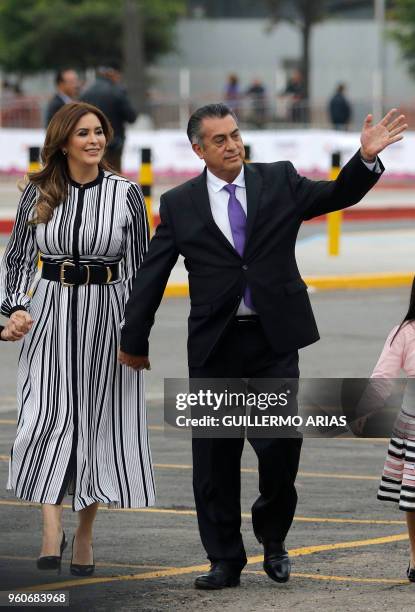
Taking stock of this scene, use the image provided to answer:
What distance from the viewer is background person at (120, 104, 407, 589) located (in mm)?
6215

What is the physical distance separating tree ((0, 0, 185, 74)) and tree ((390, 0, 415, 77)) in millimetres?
9131

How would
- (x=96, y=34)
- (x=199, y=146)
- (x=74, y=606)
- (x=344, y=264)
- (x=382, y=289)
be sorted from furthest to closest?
(x=96, y=34), (x=344, y=264), (x=382, y=289), (x=199, y=146), (x=74, y=606)

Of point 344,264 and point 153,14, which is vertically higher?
point 153,14

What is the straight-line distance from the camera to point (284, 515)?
21.1 ft

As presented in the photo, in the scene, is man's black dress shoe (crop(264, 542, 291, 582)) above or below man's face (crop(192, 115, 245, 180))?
below

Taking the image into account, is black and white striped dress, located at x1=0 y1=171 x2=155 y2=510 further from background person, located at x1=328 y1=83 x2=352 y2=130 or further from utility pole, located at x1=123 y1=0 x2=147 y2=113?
utility pole, located at x1=123 y1=0 x2=147 y2=113

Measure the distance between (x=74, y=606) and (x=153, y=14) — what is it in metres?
58.0

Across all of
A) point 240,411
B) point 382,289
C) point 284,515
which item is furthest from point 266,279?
point 382,289

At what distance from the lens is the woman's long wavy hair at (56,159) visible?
21.9ft

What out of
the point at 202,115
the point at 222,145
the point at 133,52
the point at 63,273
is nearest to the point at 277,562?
the point at 63,273

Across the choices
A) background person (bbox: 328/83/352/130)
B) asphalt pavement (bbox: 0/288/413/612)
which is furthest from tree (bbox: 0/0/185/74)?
asphalt pavement (bbox: 0/288/413/612)

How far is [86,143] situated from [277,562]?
1757mm

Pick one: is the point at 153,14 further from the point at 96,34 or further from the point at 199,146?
the point at 199,146

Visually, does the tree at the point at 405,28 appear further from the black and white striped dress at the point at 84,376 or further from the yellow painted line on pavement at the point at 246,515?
the black and white striped dress at the point at 84,376
